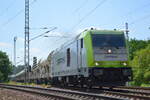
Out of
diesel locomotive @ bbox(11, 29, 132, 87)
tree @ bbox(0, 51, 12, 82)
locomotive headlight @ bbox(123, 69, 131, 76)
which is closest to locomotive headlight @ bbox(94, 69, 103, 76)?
diesel locomotive @ bbox(11, 29, 132, 87)

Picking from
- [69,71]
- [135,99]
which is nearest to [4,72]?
[69,71]

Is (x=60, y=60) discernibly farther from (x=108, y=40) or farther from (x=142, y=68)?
(x=142, y=68)

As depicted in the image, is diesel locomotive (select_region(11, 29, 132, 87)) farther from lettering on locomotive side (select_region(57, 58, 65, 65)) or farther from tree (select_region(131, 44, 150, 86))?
tree (select_region(131, 44, 150, 86))

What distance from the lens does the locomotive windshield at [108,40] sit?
19797 mm

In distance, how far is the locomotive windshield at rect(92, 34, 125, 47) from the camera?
65.0ft

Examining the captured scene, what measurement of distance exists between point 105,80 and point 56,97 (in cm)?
386

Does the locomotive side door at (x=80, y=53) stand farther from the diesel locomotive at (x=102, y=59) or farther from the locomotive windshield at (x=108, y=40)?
the locomotive windshield at (x=108, y=40)

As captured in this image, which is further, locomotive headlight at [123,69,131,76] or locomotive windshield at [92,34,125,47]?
locomotive windshield at [92,34,125,47]

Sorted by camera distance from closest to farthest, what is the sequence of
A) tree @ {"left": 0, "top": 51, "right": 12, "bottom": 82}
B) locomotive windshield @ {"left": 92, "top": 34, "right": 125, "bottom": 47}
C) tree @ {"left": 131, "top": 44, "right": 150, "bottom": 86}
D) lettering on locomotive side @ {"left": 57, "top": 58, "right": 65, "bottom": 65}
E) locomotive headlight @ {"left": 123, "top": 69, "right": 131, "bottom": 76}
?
locomotive headlight @ {"left": 123, "top": 69, "right": 131, "bottom": 76}, locomotive windshield @ {"left": 92, "top": 34, "right": 125, "bottom": 47}, lettering on locomotive side @ {"left": 57, "top": 58, "right": 65, "bottom": 65}, tree @ {"left": 131, "top": 44, "right": 150, "bottom": 86}, tree @ {"left": 0, "top": 51, "right": 12, "bottom": 82}

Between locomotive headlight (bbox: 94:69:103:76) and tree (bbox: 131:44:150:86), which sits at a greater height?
tree (bbox: 131:44:150:86)

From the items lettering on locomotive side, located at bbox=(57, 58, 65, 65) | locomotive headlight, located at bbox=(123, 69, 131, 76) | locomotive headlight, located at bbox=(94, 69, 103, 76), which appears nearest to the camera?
locomotive headlight, located at bbox=(94, 69, 103, 76)

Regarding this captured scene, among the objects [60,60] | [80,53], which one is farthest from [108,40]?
[60,60]

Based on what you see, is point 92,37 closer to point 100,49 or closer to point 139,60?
point 100,49

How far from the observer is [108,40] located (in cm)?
2000
